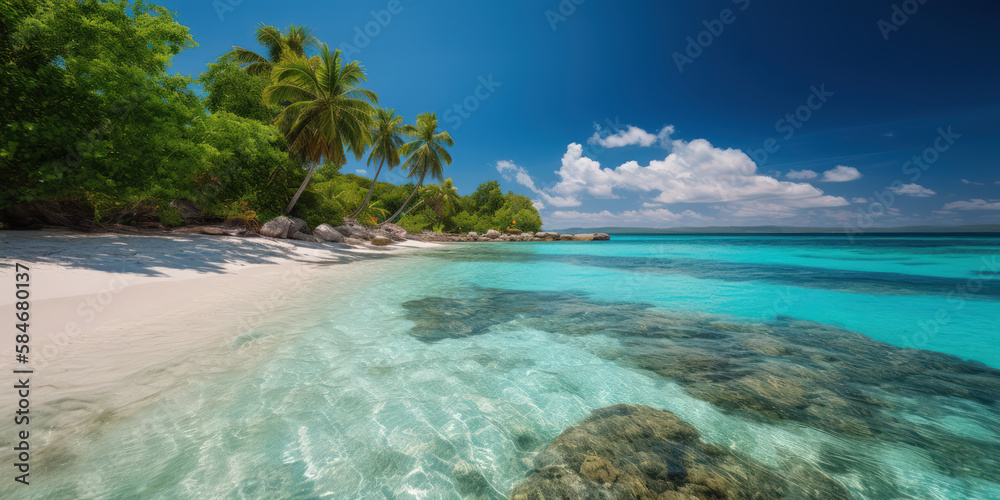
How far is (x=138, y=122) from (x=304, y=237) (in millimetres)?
8682

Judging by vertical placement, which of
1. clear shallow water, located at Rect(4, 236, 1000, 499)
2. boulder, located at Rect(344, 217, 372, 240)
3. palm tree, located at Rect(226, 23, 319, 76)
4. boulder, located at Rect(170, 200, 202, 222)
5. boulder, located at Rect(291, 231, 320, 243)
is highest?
palm tree, located at Rect(226, 23, 319, 76)

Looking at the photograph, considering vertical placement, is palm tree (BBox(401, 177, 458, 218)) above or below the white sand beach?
above

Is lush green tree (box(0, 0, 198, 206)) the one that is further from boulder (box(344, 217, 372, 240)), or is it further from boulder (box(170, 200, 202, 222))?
boulder (box(344, 217, 372, 240))

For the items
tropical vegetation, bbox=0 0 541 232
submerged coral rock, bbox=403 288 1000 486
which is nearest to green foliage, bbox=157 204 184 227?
tropical vegetation, bbox=0 0 541 232

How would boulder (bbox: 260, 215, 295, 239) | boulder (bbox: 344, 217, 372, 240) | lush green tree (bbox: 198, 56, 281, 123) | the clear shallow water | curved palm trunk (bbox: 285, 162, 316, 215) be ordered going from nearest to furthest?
the clear shallow water, boulder (bbox: 260, 215, 295, 239), lush green tree (bbox: 198, 56, 281, 123), curved palm trunk (bbox: 285, 162, 316, 215), boulder (bbox: 344, 217, 372, 240)

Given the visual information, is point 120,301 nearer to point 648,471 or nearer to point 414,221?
point 648,471

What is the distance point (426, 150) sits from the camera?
3134cm

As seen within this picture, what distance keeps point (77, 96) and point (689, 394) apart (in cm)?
1585

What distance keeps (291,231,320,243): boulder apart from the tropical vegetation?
1828 mm

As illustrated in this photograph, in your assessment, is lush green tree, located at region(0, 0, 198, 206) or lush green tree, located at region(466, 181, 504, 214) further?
lush green tree, located at region(466, 181, 504, 214)

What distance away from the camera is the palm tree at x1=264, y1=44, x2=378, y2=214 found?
16969 millimetres

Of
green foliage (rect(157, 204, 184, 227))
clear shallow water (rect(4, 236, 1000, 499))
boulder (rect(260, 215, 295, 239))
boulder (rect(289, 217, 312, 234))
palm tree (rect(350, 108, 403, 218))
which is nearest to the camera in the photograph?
clear shallow water (rect(4, 236, 1000, 499))

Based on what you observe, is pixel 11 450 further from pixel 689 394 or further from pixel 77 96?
pixel 77 96

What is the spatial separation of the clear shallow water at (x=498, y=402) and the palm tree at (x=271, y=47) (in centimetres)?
2329
